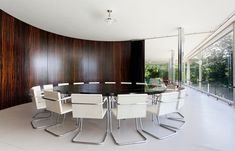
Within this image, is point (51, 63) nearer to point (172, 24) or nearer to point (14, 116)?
point (14, 116)

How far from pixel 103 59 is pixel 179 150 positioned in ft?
21.6

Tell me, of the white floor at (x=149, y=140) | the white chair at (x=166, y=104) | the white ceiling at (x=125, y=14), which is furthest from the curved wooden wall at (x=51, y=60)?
the white chair at (x=166, y=104)

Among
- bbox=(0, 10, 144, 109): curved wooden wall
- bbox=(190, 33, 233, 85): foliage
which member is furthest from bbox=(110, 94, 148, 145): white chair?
bbox=(190, 33, 233, 85): foliage

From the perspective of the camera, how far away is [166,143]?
2.55 meters

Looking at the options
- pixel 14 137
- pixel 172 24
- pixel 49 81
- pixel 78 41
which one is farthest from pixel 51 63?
pixel 172 24

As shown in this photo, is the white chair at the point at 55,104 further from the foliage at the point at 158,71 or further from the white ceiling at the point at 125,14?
the foliage at the point at 158,71

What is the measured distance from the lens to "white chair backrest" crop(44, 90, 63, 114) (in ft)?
9.49

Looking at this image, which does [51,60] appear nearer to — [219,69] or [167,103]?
[167,103]

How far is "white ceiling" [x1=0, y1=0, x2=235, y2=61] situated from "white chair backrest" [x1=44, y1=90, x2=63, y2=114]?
2157 mm

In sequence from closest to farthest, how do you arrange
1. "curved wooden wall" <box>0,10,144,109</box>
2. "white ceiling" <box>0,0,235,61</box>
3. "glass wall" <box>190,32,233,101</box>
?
1. "white ceiling" <box>0,0,235,61</box>
2. "curved wooden wall" <box>0,10,144,109</box>
3. "glass wall" <box>190,32,233,101</box>

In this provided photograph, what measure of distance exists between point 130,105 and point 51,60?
16.5 ft

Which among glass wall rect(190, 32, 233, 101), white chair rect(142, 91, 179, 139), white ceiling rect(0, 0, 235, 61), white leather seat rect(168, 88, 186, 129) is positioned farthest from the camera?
glass wall rect(190, 32, 233, 101)

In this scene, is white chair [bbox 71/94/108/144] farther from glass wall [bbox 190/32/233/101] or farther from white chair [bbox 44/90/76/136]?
glass wall [bbox 190/32/233/101]

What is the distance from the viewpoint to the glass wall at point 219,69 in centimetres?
542
